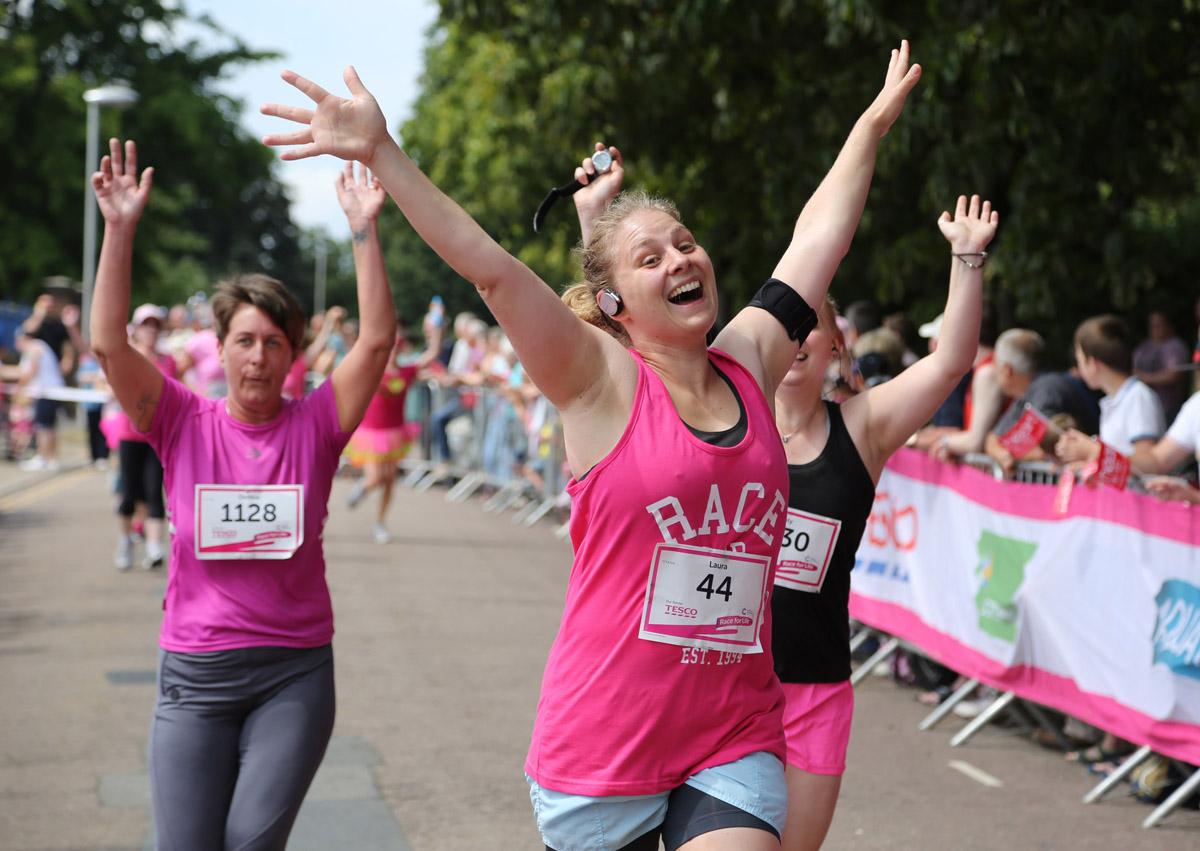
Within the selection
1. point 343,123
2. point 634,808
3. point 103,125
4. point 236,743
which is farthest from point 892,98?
point 103,125

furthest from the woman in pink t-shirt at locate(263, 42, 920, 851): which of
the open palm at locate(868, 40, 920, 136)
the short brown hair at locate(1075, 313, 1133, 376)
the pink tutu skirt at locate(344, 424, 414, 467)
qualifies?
the pink tutu skirt at locate(344, 424, 414, 467)

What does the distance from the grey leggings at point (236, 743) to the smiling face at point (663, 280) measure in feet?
5.19

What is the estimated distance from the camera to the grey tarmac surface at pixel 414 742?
19.9 ft

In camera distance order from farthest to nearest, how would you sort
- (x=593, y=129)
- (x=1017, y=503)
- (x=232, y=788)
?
(x=593, y=129) → (x=1017, y=503) → (x=232, y=788)

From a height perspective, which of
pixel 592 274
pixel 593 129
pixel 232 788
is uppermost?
pixel 593 129

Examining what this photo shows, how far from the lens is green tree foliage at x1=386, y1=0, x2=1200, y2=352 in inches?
477

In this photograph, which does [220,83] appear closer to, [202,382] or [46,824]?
[202,382]

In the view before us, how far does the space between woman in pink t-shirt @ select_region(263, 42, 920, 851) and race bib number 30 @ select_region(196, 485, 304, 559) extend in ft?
4.41

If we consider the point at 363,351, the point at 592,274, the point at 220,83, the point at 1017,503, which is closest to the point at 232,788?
the point at 363,351

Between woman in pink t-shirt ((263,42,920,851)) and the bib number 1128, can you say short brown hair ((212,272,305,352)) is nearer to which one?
the bib number 1128

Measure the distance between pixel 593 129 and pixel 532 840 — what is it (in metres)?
11.8

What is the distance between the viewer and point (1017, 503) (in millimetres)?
7445

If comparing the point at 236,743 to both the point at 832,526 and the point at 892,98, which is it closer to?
the point at 832,526

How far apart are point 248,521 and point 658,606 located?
1590 millimetres
